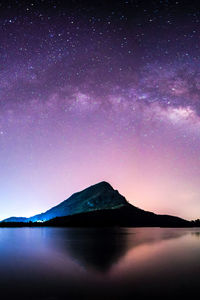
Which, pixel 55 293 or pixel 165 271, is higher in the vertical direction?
pixel 55 293

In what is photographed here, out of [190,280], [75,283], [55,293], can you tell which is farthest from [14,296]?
[190,280]

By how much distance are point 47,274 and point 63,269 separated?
88.4 inches

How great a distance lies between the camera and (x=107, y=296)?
12289 millimetres

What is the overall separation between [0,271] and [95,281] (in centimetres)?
905

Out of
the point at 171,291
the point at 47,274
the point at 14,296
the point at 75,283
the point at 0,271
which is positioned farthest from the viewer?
the point at 0,271

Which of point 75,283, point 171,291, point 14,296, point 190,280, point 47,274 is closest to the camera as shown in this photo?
point 14,296

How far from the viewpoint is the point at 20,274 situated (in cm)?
1856

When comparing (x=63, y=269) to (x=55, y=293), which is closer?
(x=55, y=293)

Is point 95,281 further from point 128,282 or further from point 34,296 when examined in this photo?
point 34,296

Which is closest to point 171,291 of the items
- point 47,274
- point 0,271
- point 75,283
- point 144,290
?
point 144,290

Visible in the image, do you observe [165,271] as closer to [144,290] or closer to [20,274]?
[144,290]

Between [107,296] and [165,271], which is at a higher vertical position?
[107,296]

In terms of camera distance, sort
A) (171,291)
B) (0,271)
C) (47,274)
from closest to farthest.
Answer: (171,291), (47,274), (0,271)

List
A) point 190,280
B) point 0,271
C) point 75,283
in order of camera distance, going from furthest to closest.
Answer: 1. point 0,271
2. point 190,280
3. point 75,283
